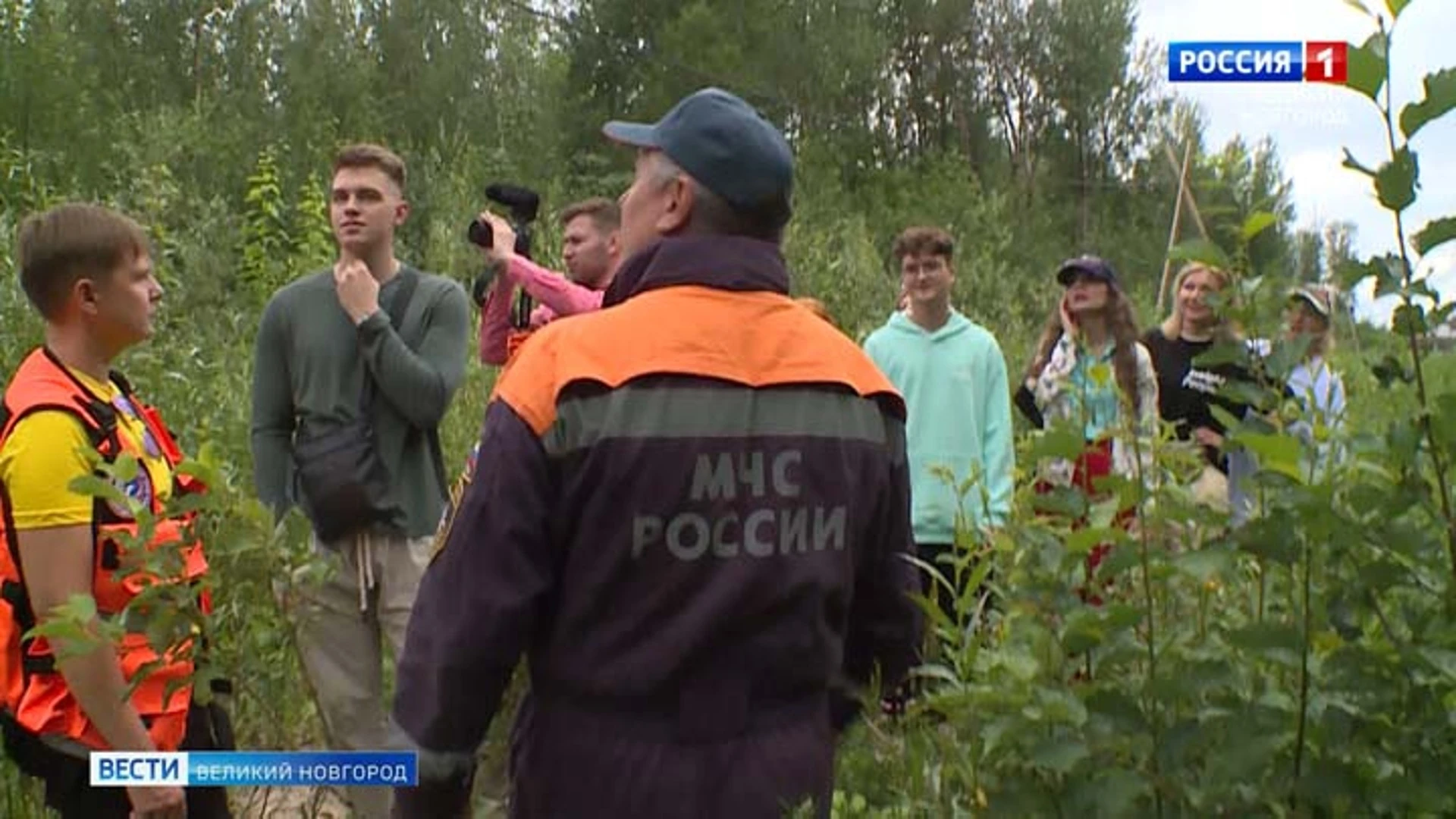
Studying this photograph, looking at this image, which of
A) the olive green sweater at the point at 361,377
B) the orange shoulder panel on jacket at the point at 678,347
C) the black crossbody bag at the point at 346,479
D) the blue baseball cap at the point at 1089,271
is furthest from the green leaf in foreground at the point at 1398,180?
the blue baseball cap at the point at 1089,271

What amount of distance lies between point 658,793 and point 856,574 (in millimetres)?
484

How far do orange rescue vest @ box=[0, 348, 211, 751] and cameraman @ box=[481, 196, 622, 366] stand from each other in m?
1.90

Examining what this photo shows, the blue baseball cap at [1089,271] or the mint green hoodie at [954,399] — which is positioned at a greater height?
the blue baseball cap at [1089,271]

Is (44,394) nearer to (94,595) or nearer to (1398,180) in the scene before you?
(94,595)

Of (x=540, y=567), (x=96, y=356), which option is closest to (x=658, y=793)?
(x=540, y=567)

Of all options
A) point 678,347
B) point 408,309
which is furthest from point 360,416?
point 678,347

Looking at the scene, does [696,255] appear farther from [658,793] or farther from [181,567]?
[181,567]

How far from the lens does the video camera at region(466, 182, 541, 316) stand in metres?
4.99

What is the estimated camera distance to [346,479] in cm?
421

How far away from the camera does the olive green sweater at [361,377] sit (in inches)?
167

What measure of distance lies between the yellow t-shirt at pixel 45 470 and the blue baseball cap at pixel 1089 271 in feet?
12.1

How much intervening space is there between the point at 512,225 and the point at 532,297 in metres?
0.40

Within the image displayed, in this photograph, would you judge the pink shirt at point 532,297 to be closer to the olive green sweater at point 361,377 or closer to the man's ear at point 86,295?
the olive green sweater at point 361,377

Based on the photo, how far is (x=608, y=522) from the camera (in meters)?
2.26
